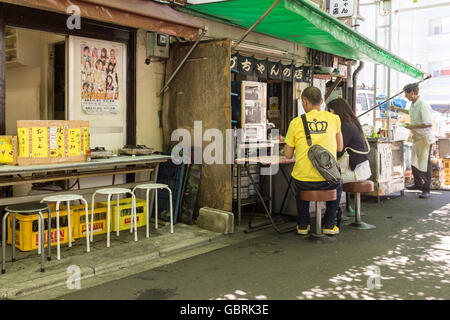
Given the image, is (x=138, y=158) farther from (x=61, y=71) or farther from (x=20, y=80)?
(x=20, y=80)

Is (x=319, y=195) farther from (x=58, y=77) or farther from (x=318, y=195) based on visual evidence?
(x=58, y=77)

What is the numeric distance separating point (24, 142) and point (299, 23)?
520 cm

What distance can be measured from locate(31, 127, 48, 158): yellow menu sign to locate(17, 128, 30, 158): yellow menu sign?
7 centimetres

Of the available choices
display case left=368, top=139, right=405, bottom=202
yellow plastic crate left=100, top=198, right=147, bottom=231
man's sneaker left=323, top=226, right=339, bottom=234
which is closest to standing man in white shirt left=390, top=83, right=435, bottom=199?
display case left=368, top=139, right=405, bottom=202

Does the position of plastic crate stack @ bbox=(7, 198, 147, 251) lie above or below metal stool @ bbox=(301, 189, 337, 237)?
below

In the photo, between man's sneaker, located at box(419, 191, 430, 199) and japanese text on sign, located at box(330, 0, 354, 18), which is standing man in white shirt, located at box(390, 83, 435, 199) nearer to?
man's sneaker, located at box(419, 191, 430, 199)

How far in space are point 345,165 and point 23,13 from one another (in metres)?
5.54

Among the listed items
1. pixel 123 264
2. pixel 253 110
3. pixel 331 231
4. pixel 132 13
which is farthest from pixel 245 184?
pixel 132 13

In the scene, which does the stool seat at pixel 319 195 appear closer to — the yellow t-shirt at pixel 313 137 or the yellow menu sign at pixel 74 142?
the yellow t-shirt at pixel 313 137

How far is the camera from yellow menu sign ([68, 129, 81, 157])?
6.36m

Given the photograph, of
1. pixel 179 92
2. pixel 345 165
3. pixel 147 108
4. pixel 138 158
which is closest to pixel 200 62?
pixel 179 92

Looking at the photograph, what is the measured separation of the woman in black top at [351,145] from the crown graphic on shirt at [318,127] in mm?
963

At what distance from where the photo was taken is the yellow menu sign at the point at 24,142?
5.86 metres

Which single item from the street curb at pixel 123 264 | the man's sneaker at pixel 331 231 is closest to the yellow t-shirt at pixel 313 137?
the man's sneaker at pixel 331 231
